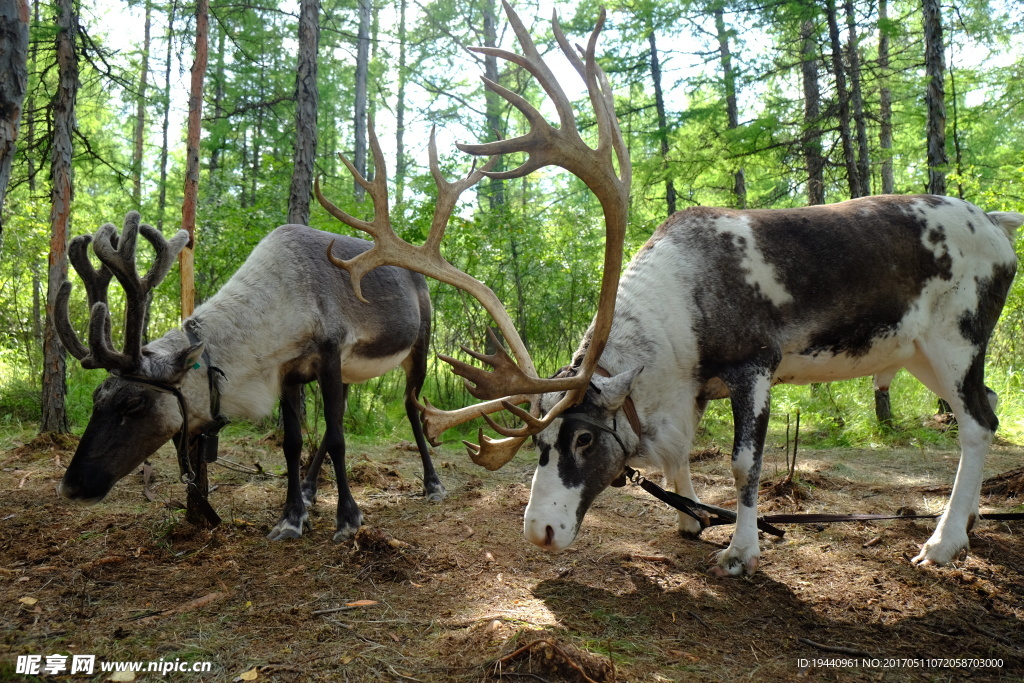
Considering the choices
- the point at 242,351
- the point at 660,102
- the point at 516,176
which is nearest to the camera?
the point at 516,176

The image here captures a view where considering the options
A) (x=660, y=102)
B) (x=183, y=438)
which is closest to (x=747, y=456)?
(x=183, y=438)

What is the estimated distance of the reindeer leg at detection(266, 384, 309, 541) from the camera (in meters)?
4.37

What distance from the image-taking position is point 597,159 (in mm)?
3598

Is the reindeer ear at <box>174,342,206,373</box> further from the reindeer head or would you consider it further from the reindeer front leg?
the reindeer front leg

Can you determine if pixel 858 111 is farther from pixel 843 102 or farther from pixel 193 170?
pixel 193 170

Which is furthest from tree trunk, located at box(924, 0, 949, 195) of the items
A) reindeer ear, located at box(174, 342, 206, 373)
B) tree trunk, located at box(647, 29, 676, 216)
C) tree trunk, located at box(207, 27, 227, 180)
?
tree trunk, located at box(207, 27, 227, 180)

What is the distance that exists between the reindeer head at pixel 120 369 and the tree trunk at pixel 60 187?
9.43ft

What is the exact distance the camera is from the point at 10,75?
3.55 m

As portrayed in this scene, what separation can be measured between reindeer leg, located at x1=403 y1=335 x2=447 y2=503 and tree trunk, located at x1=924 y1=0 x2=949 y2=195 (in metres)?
5.46

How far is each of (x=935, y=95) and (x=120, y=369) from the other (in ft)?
25.8

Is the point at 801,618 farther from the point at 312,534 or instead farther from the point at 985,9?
the point at 985,9

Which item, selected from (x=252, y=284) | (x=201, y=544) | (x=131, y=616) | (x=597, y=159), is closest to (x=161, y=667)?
(x=131, y=616)

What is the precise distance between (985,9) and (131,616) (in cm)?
1199

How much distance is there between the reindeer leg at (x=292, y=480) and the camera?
14.3 ft
